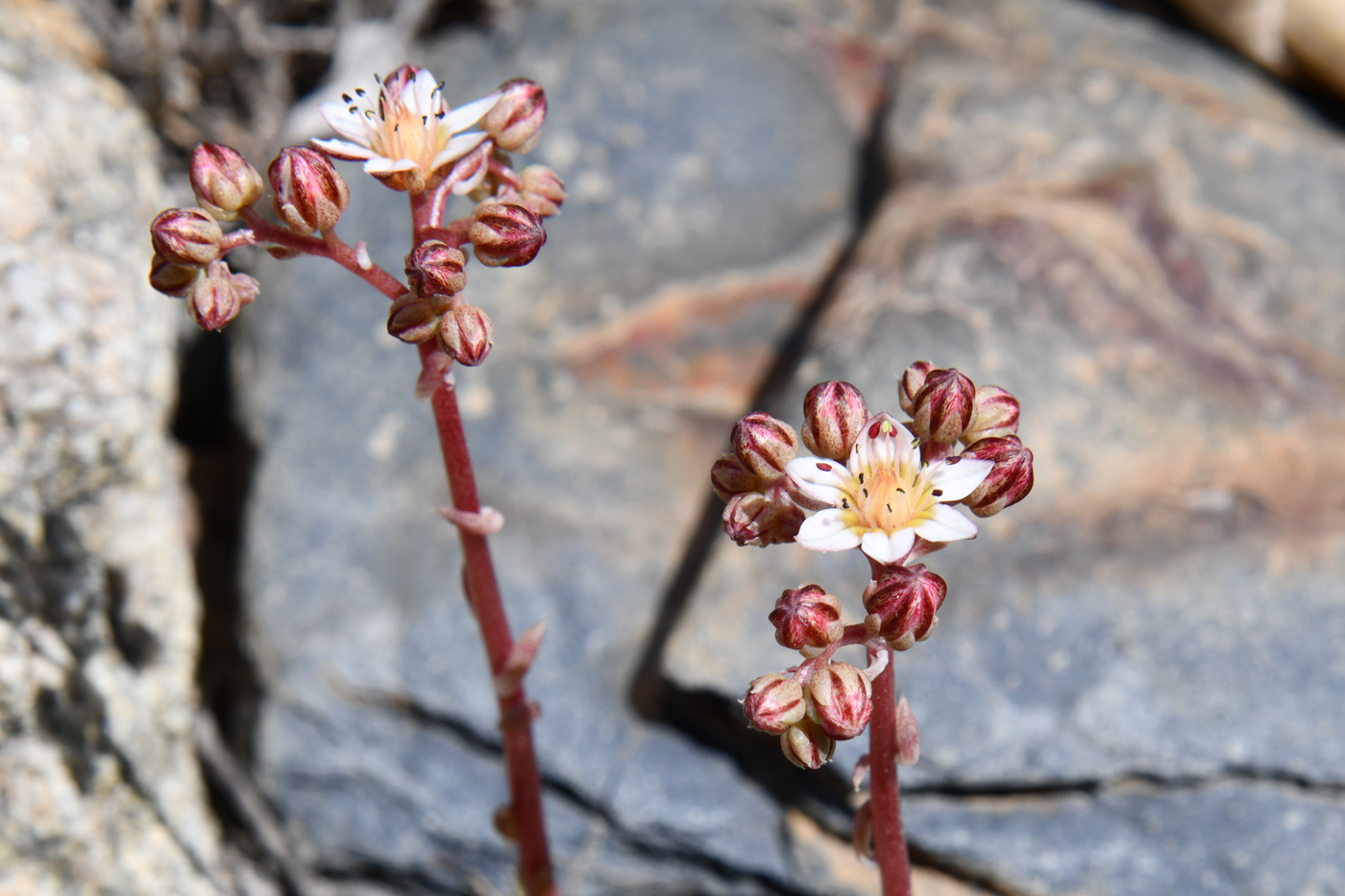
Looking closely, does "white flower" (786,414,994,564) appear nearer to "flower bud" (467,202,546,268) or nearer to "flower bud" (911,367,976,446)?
"flower bud" (911,367,976,446)

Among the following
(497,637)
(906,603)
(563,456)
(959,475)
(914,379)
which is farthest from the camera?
(563,456)

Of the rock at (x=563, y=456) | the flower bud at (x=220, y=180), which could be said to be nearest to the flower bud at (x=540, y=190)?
the flower bud at (x=220, y=180)

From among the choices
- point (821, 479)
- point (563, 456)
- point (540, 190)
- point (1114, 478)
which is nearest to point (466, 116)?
point (540, 190)

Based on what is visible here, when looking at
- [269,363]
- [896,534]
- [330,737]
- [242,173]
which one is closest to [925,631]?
[896,534]

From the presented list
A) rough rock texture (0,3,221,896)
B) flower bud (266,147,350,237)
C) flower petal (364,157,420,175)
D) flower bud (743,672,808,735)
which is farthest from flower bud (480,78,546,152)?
rough rock texture (0,3,221,896)

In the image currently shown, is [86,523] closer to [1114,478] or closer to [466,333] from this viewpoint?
[466,333]

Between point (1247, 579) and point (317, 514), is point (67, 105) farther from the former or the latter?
point (1247, 579)

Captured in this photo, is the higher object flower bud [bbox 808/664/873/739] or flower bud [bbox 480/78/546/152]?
flower bud [bbox 480/78/546/152]
